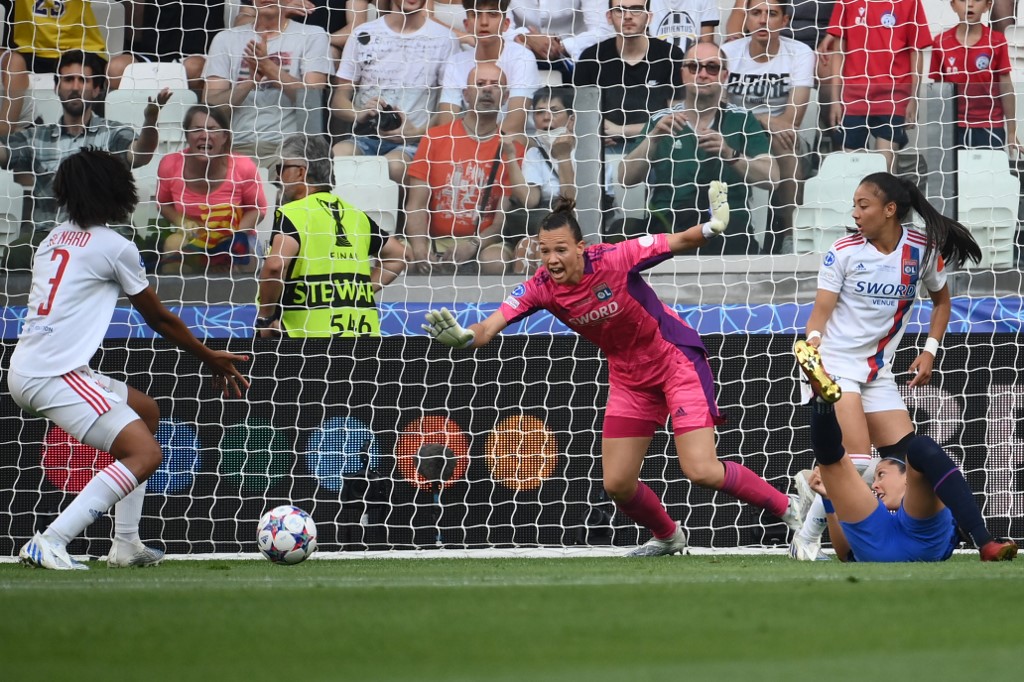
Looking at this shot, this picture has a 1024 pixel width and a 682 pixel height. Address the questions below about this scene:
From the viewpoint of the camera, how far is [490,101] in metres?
9.73

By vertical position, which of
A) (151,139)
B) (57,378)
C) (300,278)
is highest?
(151,139)

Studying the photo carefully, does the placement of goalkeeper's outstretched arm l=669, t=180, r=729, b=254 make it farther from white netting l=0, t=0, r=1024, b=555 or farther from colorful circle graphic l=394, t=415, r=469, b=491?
colorful circle graphic l=394, t=415, r=469, b=491

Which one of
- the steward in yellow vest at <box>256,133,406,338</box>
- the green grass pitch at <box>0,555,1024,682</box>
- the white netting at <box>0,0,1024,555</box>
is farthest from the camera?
the steward in yellow vest at <box>256,133,406,338</box>

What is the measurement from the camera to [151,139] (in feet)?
30.9

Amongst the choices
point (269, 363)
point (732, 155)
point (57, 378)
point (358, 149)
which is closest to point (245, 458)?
point (269, 363)

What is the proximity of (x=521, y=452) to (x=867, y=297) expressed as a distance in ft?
7.00

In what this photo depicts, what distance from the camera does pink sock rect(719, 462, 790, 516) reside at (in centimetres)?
663

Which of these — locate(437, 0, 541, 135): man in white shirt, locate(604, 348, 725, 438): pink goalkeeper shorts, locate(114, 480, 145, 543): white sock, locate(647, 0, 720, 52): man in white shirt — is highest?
locate(647, 0, 720, 52): man in white shirt

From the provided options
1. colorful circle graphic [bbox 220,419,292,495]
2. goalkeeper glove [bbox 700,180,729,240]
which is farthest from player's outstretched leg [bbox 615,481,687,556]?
colorful circle graphic [bbox 220,419,292,495]

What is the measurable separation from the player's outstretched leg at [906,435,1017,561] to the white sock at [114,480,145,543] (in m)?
3.43

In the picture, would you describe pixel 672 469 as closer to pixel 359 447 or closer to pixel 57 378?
pixel 359 447

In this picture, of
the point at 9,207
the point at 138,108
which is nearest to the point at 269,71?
the point at 138,108

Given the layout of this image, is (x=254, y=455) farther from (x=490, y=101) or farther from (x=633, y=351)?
(x=490, y=101)

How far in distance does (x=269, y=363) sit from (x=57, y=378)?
5.57ft
